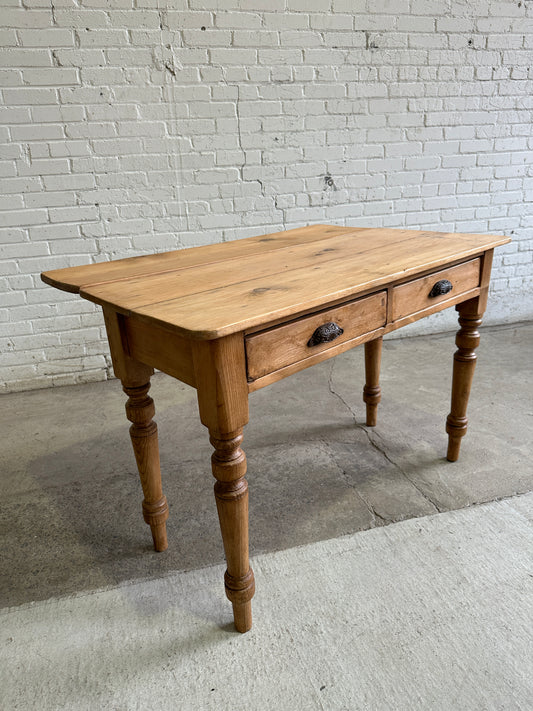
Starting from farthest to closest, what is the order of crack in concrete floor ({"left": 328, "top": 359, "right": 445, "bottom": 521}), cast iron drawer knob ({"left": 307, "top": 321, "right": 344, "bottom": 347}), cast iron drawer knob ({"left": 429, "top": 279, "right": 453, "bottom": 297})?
1. crack in concrete floor ({"left": 328, "top": 359, "right": 445, "bottom": 521})
2. cast iron drawer knob ({"left": 429, "top": 279, "right": 453, "bottom": 297})
3. cast iron drawer knob ({"left": 307, "top": 321, "right": 344, "bottom": 347})

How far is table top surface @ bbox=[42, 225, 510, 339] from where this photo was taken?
104 cm

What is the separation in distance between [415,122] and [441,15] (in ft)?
1.80

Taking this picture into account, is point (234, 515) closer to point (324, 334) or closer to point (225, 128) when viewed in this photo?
point (324, 334)

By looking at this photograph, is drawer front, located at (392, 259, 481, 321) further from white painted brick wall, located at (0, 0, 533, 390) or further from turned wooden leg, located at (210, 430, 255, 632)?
white painted brick wall, located at (0, 0, 533, 390)

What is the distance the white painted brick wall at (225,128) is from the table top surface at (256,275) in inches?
41.5

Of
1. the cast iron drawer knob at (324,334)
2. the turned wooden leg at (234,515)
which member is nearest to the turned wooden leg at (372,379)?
the cast iron drawer knob at (324,334)

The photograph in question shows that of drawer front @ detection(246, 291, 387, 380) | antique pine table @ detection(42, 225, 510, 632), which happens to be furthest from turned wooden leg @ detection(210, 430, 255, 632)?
drawer front @ detection(246, 291, 387, 380)

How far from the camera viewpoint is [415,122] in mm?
2969

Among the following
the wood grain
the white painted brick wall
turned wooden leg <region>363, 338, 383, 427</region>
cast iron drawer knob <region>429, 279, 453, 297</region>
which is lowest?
Result: turned wooden leg <region>363, 338, 383, 427</region>

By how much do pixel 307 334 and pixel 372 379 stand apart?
109cm

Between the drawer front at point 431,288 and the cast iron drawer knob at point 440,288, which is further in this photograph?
the cast iron drawer knob at point 440,288

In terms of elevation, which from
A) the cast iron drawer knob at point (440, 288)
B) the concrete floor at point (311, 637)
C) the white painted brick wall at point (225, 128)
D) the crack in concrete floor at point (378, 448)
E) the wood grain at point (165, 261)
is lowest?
the crack in concrete floor at point (378, 448)

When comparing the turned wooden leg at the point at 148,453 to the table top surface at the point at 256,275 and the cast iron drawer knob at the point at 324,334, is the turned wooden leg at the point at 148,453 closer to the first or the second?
the table top surface at the point at 256,275

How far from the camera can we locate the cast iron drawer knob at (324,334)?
3.88ft
